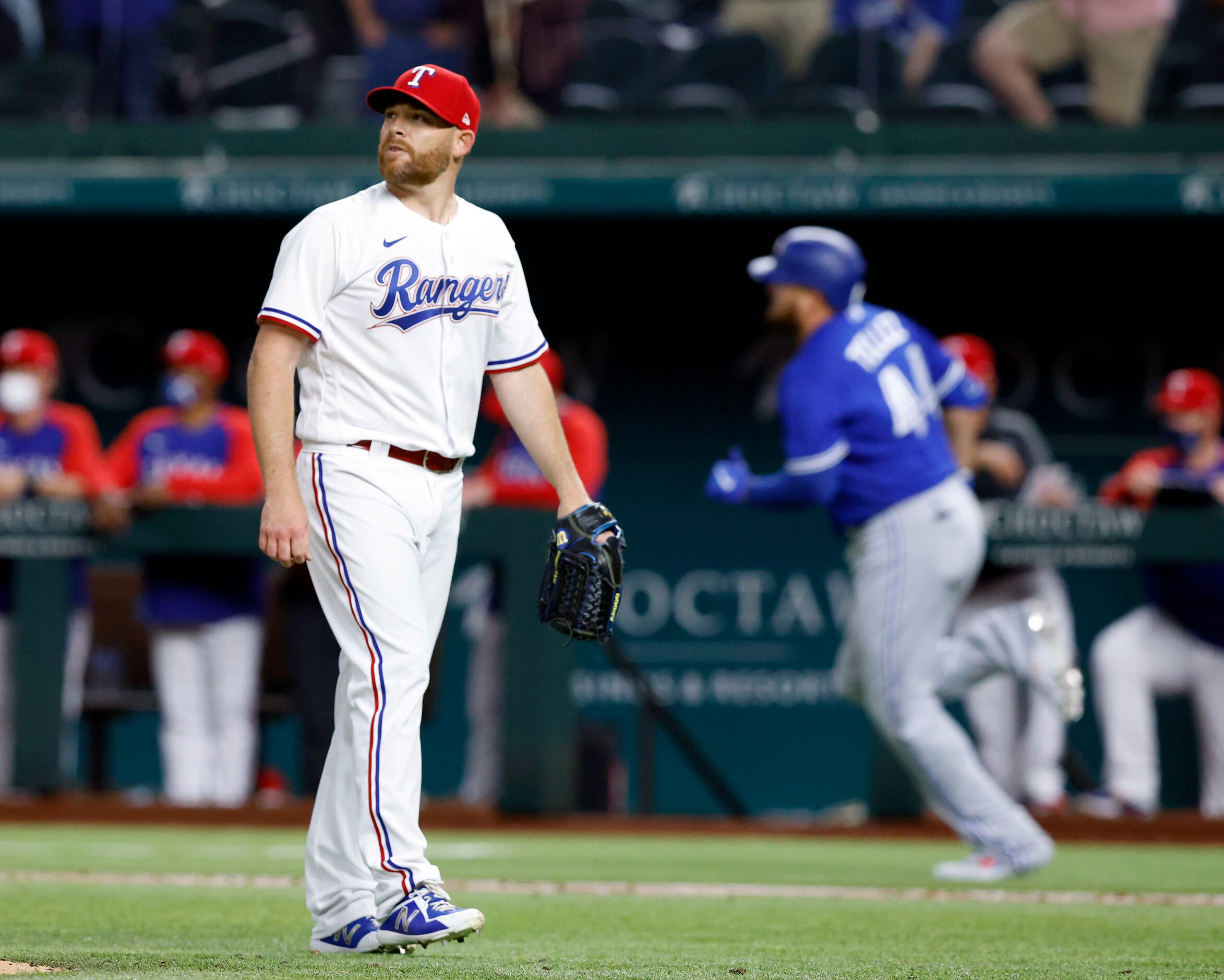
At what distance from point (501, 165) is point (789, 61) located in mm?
1817

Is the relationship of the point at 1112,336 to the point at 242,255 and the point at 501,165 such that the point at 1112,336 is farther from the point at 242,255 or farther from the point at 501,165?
the point at 242,255

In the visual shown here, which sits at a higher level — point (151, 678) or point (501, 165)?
point (501, 165)

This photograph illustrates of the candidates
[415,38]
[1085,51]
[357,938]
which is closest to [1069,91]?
[1085,51]

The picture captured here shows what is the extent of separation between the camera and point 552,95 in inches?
376

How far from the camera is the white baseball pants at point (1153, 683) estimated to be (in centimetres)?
727

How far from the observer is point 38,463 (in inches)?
299

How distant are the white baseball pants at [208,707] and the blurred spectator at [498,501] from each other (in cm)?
91

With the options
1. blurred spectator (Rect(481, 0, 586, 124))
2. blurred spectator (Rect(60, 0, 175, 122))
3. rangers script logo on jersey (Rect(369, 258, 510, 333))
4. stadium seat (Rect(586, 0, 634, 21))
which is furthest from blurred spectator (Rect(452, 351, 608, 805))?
rangers script logo on jersey (Rect(369, 258, 510, 333))

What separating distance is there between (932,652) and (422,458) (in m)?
2.22

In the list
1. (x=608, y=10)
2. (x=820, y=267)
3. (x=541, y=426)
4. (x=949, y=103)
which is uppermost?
(x=608, y=10)

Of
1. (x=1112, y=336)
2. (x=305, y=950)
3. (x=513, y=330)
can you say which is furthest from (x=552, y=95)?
(x=305, y=950)

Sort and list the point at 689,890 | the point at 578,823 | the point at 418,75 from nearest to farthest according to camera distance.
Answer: the point at 418,75, the point at 689,890, the point at 578,823

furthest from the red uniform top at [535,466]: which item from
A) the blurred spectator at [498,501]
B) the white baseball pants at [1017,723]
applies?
the white baseball pants at [1017,723]

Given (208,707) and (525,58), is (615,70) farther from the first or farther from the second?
(208,707)
